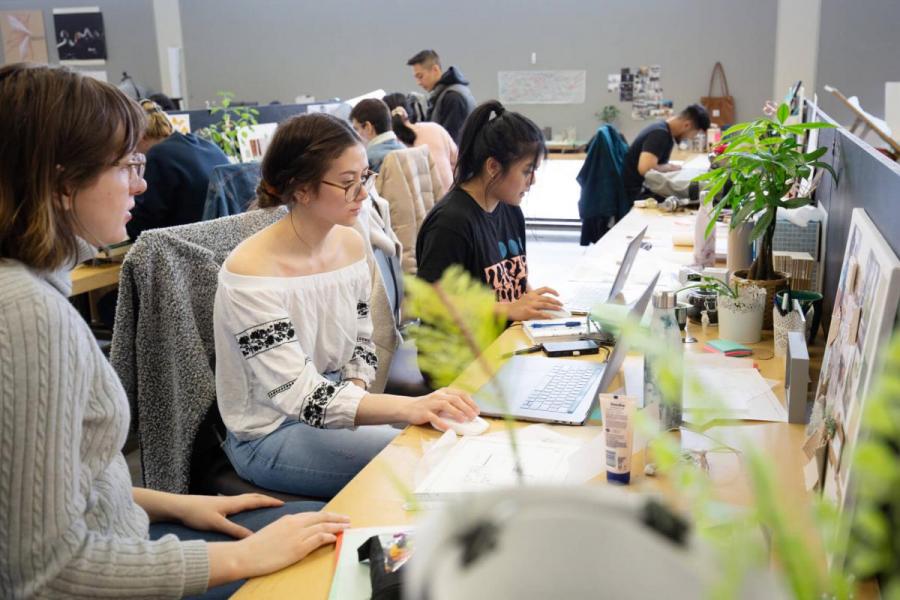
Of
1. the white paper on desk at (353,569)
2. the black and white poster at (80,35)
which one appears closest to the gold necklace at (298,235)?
the white paper on desk at (353,569)

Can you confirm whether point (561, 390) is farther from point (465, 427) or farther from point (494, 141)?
point (494, 141)

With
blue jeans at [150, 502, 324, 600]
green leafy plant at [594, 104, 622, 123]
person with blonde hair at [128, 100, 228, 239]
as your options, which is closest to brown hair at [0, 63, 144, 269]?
blue jeans at [150, 502, 324, 600]

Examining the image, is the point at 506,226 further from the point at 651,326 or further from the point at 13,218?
the point at 13,218

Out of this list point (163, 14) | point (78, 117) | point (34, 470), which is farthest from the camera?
point (163, 14)

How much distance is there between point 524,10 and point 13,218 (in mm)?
7895

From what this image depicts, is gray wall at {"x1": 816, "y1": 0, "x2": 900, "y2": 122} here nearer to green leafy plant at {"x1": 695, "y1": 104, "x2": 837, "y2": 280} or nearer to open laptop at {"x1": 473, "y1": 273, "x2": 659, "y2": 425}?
green leafy plant at {"x1": 695, "y1": 104, "x2": 837, "y2": 280}

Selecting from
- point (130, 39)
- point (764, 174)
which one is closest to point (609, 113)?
point (130, 39)

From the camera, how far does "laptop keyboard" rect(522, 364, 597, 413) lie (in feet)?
5.52

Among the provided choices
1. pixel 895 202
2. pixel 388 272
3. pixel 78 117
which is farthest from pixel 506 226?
pixel 78 117

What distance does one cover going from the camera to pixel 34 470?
1.04 m

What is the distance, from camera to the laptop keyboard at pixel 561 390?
1.68 metres

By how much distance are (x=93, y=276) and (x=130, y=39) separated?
788 cm

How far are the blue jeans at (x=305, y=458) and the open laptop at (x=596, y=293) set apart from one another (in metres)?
0.78

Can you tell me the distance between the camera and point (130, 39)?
1001 cm
